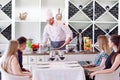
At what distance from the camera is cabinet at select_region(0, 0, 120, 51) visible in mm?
5582

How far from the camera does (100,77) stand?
329 cm

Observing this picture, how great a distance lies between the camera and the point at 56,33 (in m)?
5.05

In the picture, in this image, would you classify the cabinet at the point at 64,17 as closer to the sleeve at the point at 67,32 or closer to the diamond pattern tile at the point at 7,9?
the diamond pattern tile at the point at 7,9

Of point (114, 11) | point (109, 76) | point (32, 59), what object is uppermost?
point (114, 11)

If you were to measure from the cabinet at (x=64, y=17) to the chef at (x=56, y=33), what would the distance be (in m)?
0.62

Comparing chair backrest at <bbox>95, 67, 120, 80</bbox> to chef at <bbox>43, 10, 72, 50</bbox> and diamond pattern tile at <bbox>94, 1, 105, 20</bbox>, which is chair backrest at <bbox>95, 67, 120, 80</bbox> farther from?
diamond pattern tile at <bbox>94, 1, 105, 20</bbox>

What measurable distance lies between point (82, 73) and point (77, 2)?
2.92 metres

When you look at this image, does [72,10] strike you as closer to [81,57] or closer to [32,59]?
[81,57]

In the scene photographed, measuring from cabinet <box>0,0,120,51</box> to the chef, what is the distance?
62 centimetres

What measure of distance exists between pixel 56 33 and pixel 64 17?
0.78 m

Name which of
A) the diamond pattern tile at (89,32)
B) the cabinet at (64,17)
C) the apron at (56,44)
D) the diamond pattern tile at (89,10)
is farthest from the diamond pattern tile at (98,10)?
the apron at (56,44)

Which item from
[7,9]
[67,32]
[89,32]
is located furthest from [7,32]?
[89,32]

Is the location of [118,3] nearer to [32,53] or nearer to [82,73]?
[32,53]

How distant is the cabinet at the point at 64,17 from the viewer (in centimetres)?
558
